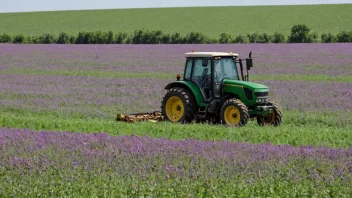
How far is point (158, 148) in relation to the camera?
9.83 meters

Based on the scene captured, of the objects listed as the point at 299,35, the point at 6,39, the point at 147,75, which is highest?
the point at 299,35

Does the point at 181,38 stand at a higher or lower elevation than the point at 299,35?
lower

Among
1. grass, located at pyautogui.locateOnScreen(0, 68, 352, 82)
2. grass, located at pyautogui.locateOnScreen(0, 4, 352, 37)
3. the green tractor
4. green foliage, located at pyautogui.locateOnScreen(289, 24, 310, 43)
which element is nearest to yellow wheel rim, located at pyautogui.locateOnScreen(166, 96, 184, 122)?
the green tractor

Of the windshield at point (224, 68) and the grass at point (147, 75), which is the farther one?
the grass at point (147, 75)

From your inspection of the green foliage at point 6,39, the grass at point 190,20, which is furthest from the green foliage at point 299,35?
the green foliage at point 6,39

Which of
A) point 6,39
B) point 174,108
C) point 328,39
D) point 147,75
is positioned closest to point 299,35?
point 328,39

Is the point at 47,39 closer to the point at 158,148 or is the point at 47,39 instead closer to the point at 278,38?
the point at 278,38

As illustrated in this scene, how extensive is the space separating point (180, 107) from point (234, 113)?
61.2 inches

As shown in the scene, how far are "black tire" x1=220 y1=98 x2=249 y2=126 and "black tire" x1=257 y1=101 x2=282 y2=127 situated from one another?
0.95 meters

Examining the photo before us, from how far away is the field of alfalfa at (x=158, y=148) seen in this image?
756 centimetres

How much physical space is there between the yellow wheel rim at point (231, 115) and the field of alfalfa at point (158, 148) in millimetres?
390

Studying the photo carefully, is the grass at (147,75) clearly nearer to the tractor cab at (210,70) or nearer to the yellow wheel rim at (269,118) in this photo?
the yellow wheel rim at (269,118)


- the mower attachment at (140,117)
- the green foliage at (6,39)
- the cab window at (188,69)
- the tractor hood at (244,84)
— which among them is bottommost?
the mower attachment at (140,117)

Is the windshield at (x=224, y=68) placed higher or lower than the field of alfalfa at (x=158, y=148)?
higher
